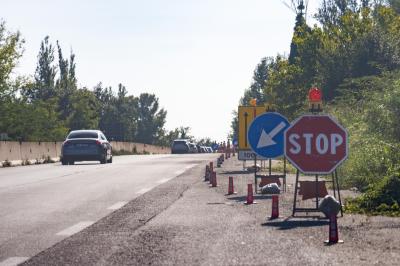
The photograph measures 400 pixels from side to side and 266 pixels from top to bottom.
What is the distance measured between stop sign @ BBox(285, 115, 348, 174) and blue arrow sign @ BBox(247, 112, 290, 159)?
3.58m

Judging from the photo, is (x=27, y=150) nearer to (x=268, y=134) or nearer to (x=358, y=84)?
(x=358, y=84)

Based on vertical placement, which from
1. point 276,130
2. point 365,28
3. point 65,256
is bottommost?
point 65,256

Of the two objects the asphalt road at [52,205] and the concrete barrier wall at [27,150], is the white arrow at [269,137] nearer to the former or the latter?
the asphalt road at [52,205]

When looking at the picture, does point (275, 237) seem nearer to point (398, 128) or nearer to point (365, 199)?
point (365, 199)

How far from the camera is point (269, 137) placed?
15539 millimetres

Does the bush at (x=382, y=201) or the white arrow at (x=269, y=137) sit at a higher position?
the white arrow at (x=269, y=137)

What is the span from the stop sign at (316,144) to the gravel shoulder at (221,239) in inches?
29.3

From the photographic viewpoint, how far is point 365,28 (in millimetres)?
57719

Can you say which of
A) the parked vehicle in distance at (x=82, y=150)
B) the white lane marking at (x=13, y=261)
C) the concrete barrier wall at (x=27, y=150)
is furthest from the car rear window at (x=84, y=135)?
the white lane marking at (x=13, y=261)

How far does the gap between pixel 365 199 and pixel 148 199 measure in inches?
157

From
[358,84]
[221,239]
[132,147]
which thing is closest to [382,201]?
[221,239]

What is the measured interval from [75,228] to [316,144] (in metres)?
3.36

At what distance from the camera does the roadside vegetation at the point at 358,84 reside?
19781mm

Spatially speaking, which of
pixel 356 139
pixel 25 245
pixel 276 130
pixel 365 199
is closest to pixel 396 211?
pixel 365 199
